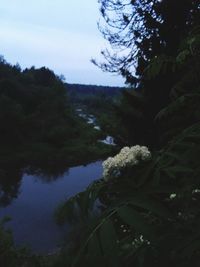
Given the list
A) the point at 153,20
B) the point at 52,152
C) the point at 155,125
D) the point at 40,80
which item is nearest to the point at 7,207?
the point at 155,125

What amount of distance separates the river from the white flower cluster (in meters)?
10.1

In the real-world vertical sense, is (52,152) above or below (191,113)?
below

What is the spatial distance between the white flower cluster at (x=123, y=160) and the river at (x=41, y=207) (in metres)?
10.1

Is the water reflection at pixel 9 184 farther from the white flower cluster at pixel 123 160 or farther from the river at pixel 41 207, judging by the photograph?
the white flower cluster at pixel 123 160

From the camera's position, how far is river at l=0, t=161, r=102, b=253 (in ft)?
54.1

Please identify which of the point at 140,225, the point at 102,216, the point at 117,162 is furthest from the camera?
the point at 117,162

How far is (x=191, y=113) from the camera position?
7.59ft

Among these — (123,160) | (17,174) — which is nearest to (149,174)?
(123,160)

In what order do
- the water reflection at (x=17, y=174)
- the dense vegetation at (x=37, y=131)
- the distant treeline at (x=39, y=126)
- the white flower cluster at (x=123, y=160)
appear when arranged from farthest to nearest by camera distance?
1. the distant treeline at (x=39, y=126)
2. the dense vegetation at (x=37, y=131)
3. the water reflection at (x=17, y=174)
4. the white flower cluster at (x=123, y=160)

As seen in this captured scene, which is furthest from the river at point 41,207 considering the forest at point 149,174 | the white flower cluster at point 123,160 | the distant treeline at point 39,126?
the white flower cluster at point 123,160

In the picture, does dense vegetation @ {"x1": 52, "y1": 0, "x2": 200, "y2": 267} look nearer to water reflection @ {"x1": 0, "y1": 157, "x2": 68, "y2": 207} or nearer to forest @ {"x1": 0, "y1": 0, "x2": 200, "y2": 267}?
forest @ {"x1": 0, "y1": 0, "x2": 200, "y2": 267}

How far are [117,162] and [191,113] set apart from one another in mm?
777

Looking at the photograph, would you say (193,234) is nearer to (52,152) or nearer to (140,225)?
(140,225)

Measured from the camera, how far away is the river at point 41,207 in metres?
16.5
